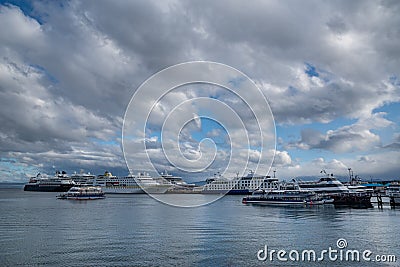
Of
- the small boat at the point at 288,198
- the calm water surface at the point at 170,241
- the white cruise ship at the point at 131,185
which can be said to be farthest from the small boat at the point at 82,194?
the calm water surface at the point at 170,241

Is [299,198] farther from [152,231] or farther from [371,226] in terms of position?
[152,231]

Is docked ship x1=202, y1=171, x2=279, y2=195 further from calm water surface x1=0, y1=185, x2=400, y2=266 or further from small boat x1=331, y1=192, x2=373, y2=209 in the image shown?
calm water surface x1=0, y1=185, x2=400, y2=266

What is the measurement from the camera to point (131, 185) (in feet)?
613

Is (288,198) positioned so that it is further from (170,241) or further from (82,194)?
(82,194)

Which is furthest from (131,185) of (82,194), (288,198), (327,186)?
(327,186)

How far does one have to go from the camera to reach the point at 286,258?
29297mm

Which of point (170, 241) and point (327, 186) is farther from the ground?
point (327, 186)

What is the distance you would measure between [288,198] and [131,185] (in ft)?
365

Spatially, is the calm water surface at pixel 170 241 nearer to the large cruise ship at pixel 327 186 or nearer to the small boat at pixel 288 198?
the small boat at pixel 288 198

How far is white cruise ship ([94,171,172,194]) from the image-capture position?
184m

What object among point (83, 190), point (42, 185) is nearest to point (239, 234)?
point (83, 190)

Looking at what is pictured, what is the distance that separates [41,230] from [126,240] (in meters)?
14.7

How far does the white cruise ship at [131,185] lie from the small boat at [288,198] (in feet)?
298

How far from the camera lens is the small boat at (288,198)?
314 ft
